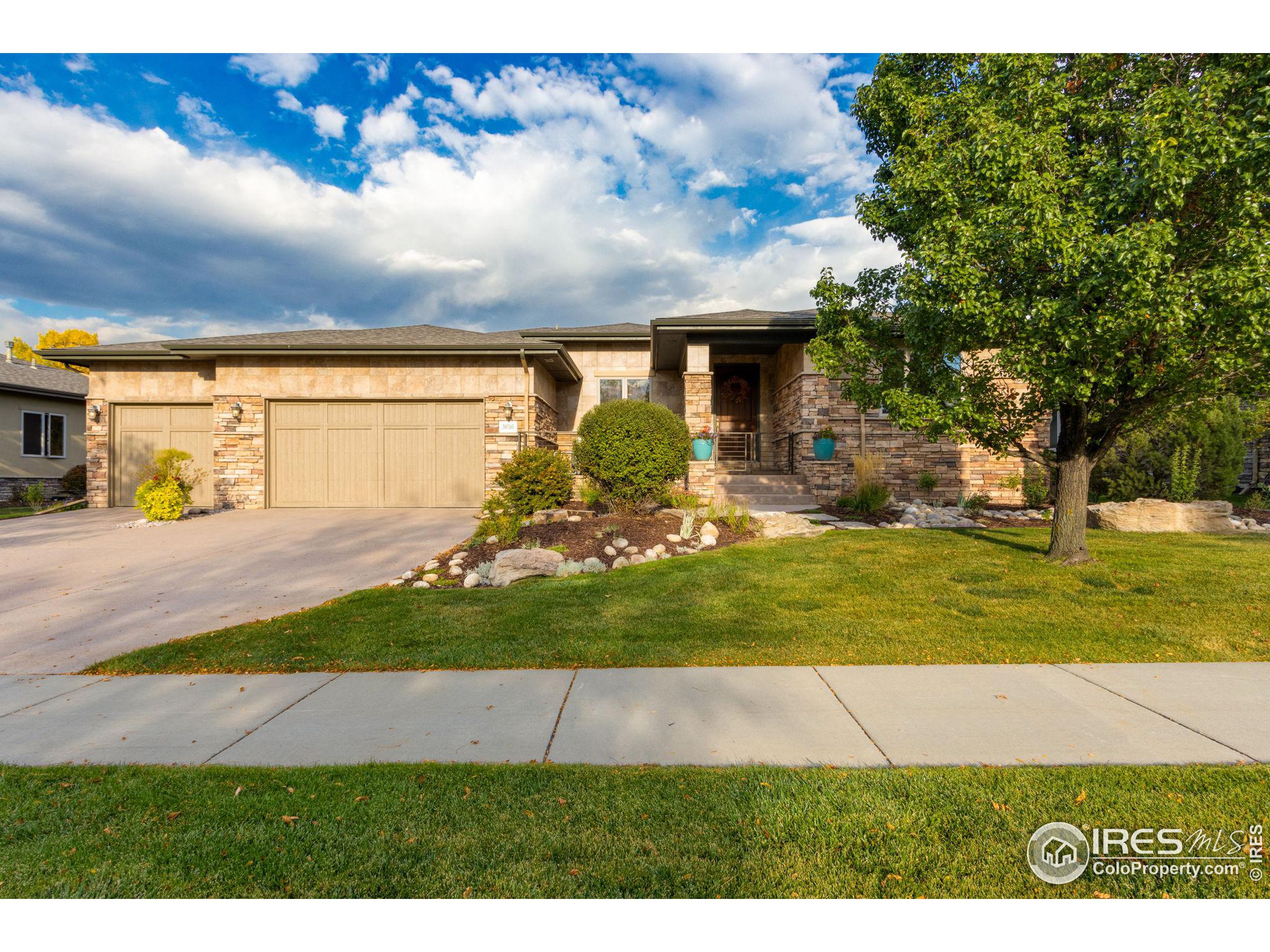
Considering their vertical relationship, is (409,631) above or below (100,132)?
below

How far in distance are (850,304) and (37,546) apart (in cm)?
1270

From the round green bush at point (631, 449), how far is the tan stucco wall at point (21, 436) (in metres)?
18.0

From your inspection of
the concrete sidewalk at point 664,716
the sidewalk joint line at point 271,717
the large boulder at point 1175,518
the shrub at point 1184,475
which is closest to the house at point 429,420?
the shrub at point 1184,475

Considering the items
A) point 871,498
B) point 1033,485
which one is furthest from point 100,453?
point 1033,485

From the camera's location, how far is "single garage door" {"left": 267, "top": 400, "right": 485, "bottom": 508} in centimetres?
1289

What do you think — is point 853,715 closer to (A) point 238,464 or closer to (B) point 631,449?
(B) point 631,449

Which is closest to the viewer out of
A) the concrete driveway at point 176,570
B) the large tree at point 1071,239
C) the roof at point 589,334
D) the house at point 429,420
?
the large tree at point 1071,239

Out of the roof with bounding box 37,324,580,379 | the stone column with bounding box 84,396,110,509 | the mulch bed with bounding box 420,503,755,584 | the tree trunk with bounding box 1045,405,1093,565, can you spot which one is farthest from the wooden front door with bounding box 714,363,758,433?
the stone column with bounding box 84,396,110,509

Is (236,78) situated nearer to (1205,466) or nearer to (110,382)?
(110,382)

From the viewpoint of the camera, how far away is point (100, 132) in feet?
30.2

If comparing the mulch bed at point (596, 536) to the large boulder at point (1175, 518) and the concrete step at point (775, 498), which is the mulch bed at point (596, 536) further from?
the large boulder at point (1175, 518)

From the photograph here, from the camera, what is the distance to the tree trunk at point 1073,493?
656 centimetres

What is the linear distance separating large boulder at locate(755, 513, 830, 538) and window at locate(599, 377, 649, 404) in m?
6.78
